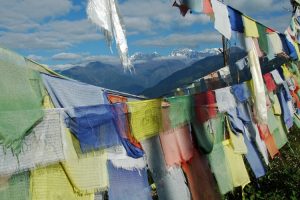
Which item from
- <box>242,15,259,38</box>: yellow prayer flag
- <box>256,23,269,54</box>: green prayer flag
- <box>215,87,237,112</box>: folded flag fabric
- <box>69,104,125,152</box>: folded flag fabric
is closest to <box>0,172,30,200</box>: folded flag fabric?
<box>69,104,125,152</box>: folded flag fabric

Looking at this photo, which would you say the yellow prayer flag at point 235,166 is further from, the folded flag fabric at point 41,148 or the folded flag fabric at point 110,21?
the folded flag fabric at point 41,148

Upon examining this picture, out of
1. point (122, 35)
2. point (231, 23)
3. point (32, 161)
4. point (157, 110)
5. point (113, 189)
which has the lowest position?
point (113, 189)

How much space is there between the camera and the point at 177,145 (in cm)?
482

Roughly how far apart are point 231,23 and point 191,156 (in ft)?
5.92

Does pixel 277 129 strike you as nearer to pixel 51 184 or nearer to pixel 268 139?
pixel 268 139

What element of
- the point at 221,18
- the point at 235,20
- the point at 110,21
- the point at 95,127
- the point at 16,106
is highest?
the point at 235,20

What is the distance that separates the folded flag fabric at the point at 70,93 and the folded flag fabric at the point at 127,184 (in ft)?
2.06

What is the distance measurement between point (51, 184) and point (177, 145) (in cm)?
191

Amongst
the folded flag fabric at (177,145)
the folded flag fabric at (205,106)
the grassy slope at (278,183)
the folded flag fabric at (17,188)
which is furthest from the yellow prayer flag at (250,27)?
the folded flag fabric at (17,188)

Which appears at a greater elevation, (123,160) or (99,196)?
(123,160)

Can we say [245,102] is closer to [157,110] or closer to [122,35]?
[157,110]

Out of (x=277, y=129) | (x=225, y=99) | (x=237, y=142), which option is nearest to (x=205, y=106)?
(x=225, y=99)

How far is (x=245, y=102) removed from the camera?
6.82 m

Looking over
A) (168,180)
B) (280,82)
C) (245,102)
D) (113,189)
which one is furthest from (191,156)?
(280,82)
